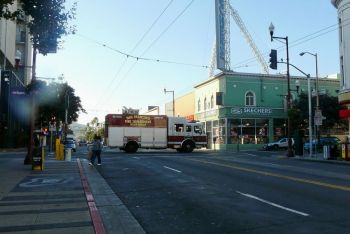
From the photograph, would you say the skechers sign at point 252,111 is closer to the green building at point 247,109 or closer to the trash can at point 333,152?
the green building at point 247,109

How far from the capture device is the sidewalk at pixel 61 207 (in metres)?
8.70

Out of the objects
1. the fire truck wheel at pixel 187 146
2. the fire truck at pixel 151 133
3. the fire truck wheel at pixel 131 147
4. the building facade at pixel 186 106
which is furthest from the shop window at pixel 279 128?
the fire truck wheel at pixel 131 147

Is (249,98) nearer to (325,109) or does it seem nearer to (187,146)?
(325,109)

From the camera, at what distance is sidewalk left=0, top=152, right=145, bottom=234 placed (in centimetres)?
870

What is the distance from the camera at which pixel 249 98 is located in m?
59.2

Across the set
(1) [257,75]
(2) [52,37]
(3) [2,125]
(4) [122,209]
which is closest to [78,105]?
(3) [2,125]

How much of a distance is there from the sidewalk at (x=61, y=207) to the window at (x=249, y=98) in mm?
43494

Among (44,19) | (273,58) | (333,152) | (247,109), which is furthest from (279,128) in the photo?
(44,19)

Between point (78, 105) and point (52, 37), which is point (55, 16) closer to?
point (52, 37)

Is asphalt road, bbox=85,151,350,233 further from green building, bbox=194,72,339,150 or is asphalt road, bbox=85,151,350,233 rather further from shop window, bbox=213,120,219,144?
shop window, bbox=213,120,219,144

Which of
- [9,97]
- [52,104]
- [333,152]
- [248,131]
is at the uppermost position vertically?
[9,97]

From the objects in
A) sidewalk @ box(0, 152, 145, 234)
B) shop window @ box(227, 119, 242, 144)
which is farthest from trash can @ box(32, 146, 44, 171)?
shop window @ box(227, 119, 242, 144)

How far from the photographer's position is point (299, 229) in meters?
8.47

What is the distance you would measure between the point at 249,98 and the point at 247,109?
5.44 feet
